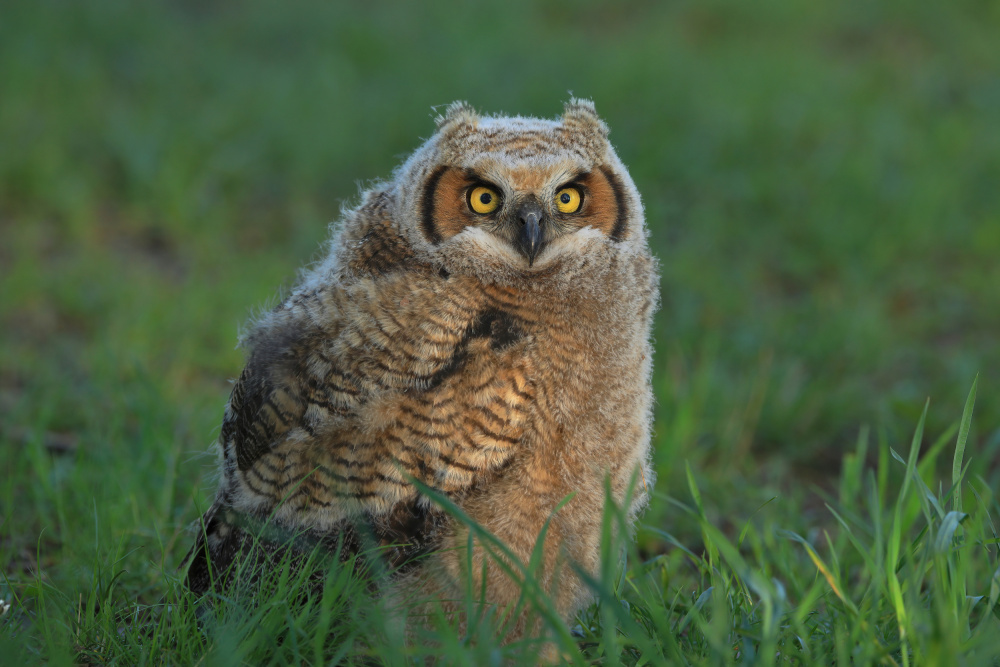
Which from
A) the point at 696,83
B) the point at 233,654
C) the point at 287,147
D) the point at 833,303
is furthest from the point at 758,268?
the point at 233,654

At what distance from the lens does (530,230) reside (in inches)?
82.8

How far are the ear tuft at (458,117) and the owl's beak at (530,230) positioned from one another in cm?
32

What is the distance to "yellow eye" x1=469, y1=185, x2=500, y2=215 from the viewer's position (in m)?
2.19

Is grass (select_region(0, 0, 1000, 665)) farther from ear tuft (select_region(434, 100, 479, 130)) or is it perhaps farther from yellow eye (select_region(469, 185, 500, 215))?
ear tuft (select_region(434, 100, 479, 130))

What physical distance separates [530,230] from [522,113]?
394 centimetres

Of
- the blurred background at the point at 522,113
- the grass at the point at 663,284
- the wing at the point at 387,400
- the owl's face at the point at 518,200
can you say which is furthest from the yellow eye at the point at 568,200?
the blurred background at the point at 522,113

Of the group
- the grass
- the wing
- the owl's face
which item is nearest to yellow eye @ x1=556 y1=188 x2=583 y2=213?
the owl's face

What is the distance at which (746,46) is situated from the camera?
7.96 meters

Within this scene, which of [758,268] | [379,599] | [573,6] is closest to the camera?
[379,599]

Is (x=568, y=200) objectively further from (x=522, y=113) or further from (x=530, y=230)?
(x=522, y=113)

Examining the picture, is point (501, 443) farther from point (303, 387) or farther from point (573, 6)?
point (573, 6)

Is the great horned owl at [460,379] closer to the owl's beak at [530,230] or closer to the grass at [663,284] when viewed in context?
the owl's beak at [530,230]

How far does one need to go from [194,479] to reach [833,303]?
3382 millimetres

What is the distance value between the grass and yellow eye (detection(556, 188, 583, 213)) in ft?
2.45
